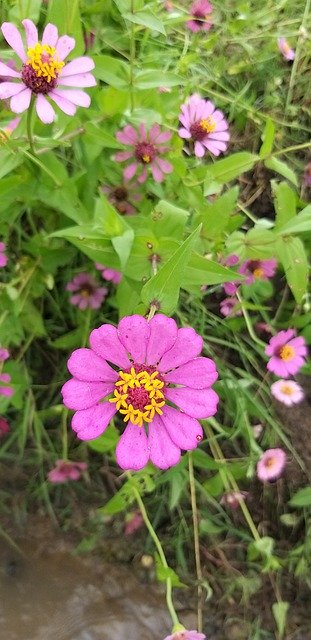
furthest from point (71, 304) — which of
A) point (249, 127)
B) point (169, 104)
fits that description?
point (249, 127)

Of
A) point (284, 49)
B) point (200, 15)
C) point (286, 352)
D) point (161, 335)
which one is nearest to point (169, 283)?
point (161, 335)

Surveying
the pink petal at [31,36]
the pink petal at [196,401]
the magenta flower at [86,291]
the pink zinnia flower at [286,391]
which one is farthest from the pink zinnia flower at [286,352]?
the pink petal at [31,36]

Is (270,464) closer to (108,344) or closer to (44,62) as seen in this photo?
(108,344)

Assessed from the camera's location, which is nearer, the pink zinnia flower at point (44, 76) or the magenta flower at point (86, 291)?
the pink zinnia flower at point (44, 76)

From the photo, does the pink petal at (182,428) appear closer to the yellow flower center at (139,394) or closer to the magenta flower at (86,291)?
the yellow flower center at (139,394)

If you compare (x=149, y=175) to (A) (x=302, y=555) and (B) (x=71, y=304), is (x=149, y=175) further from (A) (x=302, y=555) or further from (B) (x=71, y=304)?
(A) (x=302, y=555)
